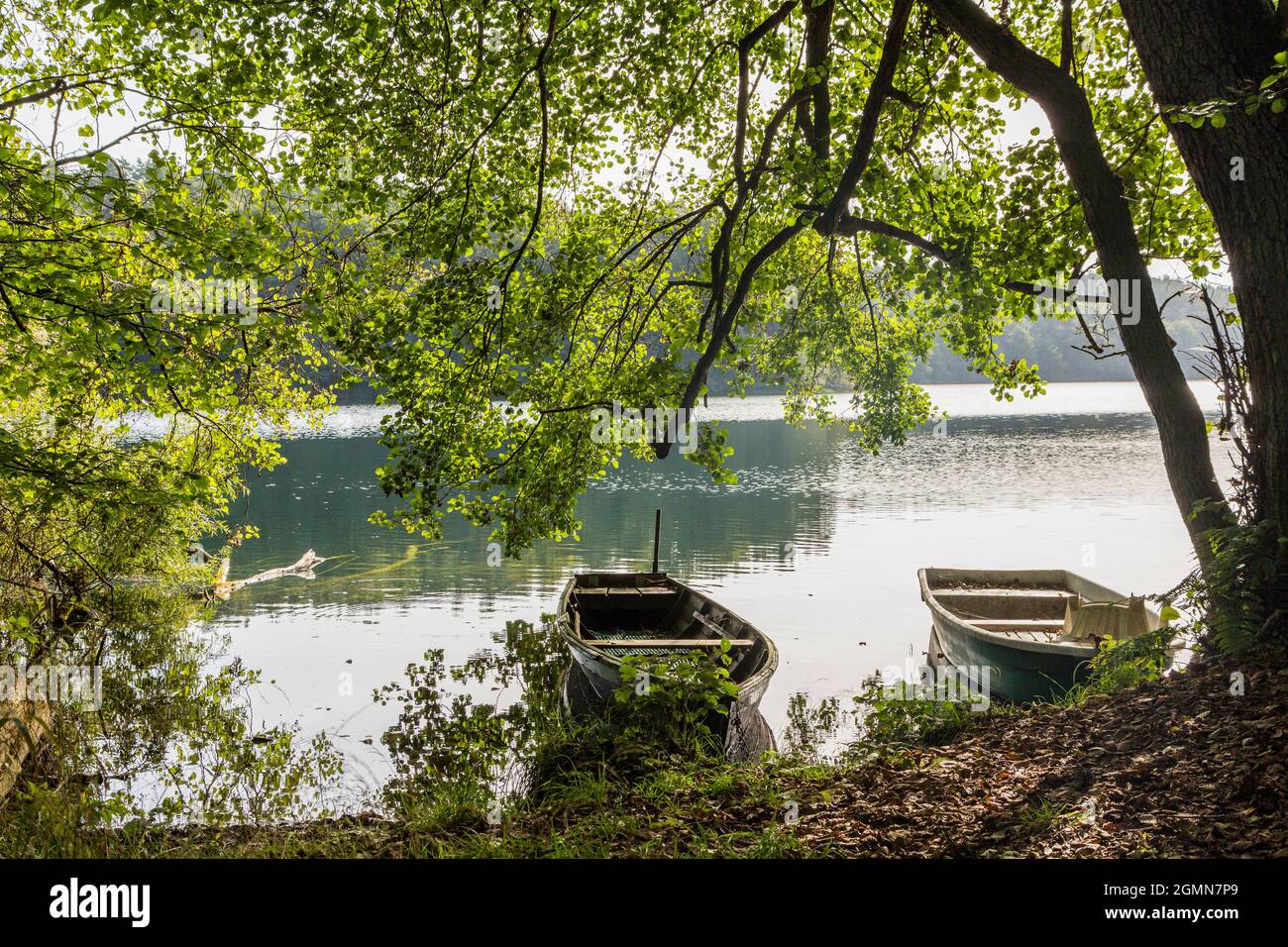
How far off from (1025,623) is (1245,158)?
30.5ft

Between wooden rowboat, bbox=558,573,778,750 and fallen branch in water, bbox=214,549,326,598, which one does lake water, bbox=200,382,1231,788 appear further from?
wooden rowboat, bbox=558,573,778,750

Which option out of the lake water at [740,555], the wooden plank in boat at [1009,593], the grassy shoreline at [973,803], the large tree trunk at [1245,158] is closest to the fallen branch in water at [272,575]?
the lake water at [740,555]

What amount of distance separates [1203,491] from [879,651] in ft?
36.6

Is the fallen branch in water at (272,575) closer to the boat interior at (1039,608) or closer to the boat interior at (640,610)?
the boat interior at (640,610)

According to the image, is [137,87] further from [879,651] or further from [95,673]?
[879,651]

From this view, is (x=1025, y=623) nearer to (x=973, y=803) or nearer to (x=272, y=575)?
→ (x=973, y=803)

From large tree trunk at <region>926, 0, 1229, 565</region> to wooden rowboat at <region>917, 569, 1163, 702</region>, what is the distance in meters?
3.06

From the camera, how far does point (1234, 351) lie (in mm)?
6234

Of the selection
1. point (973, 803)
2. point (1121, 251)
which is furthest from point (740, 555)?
point (973, 803)

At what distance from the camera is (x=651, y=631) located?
53.0ft

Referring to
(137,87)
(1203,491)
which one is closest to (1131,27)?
(1203,491)

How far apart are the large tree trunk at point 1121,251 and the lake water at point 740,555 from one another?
7.45 m

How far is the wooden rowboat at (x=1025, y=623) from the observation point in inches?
439

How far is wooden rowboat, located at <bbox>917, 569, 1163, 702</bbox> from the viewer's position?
1116 centimetres
